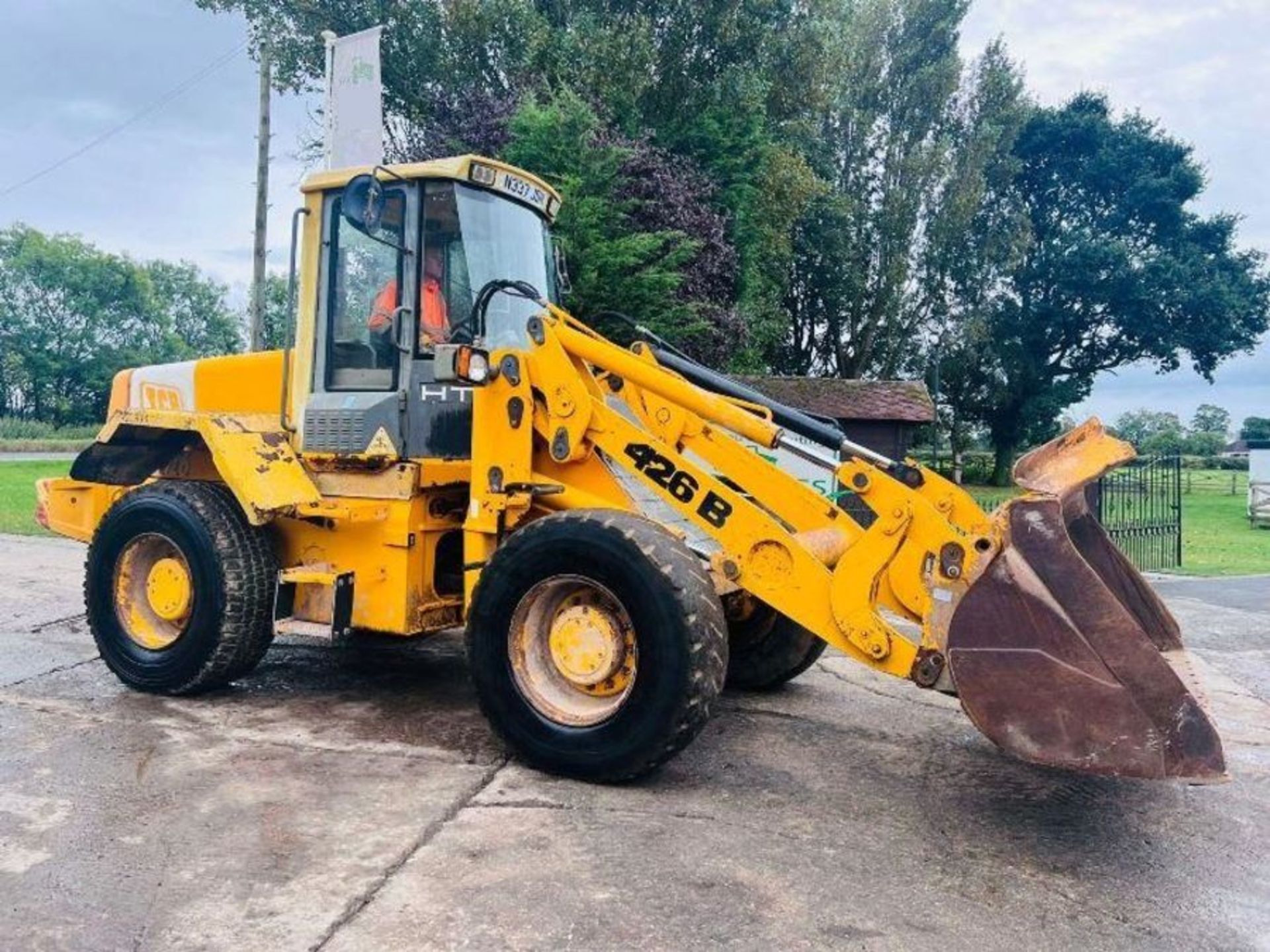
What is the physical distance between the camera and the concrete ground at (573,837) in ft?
9.97

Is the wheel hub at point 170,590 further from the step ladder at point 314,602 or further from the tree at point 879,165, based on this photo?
the tree at point 879,165

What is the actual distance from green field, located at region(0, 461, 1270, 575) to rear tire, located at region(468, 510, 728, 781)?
10.1 meters

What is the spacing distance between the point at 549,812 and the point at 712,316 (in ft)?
48.2

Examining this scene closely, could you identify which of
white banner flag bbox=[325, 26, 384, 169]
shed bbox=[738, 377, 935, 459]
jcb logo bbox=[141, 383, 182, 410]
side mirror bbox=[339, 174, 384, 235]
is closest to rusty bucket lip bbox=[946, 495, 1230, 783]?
side mirror bbox=[339, 174, 384, 235]

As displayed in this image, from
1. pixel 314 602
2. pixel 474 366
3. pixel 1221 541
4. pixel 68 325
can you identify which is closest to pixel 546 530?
pixel 474 366

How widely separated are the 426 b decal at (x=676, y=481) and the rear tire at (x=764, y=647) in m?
1.43

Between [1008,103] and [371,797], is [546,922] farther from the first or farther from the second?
[1008,103]

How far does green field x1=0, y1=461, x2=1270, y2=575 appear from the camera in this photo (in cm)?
1416

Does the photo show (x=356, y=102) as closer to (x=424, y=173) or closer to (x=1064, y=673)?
(x=424, y=173)

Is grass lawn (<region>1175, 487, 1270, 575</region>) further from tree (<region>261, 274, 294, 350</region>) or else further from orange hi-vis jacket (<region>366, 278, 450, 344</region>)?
tree (<region>261, 274, 294, 350</region>)

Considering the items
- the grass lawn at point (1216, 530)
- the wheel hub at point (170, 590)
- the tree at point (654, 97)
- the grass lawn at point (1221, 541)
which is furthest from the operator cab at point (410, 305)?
the grass lawn at point (1221, 541)

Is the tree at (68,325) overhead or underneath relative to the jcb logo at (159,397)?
overhead

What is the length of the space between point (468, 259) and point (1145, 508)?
38.0ft

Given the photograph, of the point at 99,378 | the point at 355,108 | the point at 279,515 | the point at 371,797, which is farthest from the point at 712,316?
the point at 99,378
